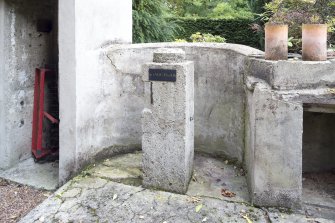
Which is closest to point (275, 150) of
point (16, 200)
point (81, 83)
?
point (81, 83)

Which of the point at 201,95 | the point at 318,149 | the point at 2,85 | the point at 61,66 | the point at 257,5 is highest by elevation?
the point at 257,5

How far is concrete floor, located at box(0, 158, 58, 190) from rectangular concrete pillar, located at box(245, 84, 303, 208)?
8.64ft

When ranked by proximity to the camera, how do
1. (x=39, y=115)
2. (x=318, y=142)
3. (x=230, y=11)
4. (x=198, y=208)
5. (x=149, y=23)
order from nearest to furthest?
(x=198, y=208) < (x=318, y=142) < (x=39, y=115) < (x=149, y=23) < (x=230, y=11)

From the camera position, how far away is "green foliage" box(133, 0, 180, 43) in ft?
26.8

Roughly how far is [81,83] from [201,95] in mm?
1678

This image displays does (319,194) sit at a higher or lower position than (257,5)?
lower

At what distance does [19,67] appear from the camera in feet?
17.2

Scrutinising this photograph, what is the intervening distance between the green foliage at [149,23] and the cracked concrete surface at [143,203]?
434 centimetres

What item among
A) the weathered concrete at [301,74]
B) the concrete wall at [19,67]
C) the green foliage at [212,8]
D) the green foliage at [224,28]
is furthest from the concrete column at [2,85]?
the green foliage at [212,8]

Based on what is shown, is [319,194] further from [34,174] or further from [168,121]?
[34,174]

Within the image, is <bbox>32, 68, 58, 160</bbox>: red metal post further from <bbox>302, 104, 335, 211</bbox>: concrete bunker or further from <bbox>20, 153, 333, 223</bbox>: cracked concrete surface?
<bbox>302, 104, 335, 211</bbox>: concrete bunker

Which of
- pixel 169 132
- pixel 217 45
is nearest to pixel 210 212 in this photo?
pixel 169 132

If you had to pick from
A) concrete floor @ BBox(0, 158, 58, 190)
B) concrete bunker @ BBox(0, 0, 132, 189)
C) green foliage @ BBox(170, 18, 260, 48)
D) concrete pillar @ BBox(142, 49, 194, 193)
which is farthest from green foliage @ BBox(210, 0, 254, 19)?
concrete pillar @ BBox(142, 49, 194, 193)

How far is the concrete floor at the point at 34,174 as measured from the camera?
15.7 ft
